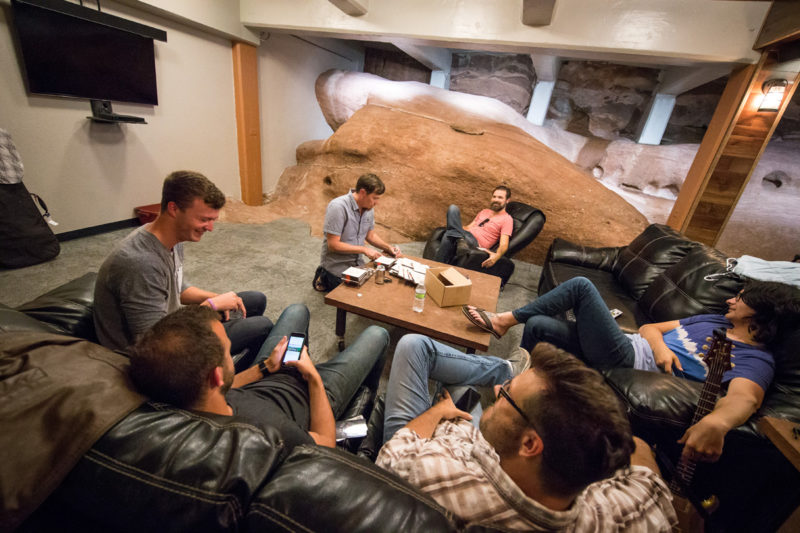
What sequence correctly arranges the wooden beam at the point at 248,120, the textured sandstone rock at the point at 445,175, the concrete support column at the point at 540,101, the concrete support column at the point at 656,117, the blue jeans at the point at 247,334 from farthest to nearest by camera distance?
the concrete support column at the point at 540,101
the concrete support column at the point at 656,117
the wooden beam at the point at 248,120
the textured sandstone rock at the point at 445,175
the blue jeans at the point at 247,334

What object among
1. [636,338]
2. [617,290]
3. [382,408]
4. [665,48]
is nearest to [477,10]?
[665,48]

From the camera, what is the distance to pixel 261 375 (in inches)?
50.6

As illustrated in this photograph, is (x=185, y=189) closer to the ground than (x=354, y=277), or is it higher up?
higher up

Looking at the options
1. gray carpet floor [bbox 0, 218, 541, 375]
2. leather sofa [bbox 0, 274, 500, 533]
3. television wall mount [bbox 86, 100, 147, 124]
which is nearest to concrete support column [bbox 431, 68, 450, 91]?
gray carpet floor [bbox 0, 218, 541, 375]

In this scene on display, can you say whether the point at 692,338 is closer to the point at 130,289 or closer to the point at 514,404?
the point at 514,404

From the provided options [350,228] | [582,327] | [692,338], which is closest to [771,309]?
[692,338]

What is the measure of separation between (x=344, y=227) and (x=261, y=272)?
3.95ft

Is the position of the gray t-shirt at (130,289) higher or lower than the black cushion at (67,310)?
higher

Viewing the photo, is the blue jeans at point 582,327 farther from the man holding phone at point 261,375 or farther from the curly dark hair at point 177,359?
the curly dark hair at point 177,359

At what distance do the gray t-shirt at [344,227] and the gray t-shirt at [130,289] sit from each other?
126 centimetres

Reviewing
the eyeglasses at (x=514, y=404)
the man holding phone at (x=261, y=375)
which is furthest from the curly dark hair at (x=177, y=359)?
the eyeglasses at (x=514, y=404)

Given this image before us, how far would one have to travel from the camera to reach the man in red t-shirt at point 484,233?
124 inches

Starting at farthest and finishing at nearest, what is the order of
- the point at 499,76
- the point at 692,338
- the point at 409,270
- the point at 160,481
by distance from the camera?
1. the point at 499,76
2. the point at 409,270
3. the point at 692,338
4. the point at 160,481

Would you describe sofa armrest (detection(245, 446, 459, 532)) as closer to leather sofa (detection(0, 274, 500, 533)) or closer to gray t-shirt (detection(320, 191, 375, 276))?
leather sofa (detection(0, 274, 500, 533))
